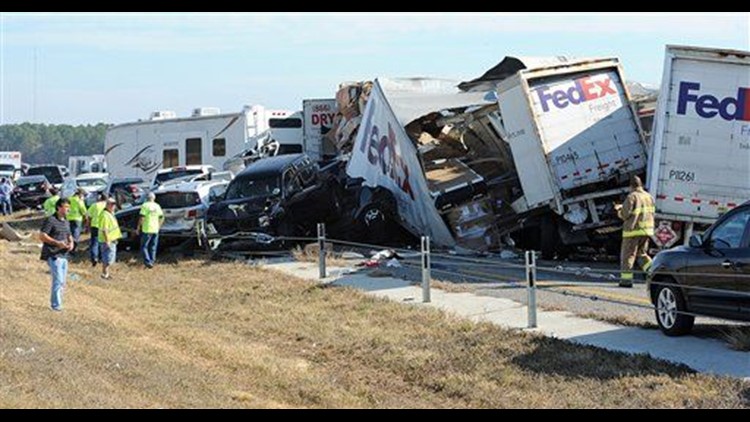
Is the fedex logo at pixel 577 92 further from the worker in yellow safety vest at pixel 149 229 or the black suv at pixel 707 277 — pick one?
the worker in yellow safety vest at pixel 149 229

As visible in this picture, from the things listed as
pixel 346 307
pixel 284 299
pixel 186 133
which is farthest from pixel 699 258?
pixel 186 133

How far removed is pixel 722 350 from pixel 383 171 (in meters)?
13.3

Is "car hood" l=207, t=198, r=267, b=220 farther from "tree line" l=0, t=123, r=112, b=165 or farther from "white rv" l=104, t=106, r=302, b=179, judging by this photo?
"tree line" l=0, t=123, r=112, b=165

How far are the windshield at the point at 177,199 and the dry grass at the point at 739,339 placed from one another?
15408 millimetres

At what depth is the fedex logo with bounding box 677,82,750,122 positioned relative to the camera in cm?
1656

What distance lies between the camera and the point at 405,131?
22.0m

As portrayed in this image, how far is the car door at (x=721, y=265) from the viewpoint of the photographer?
10.4 meters

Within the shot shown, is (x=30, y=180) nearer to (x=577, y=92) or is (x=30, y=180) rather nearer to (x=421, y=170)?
(x=421, y=170)

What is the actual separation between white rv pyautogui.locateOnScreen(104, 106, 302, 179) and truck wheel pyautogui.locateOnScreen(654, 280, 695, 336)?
79.5 ft

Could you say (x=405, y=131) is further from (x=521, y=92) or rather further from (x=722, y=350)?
(x=722, y=350)

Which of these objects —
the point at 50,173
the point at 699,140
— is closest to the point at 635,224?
the point at 699,140

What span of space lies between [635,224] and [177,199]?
12061 millimetres

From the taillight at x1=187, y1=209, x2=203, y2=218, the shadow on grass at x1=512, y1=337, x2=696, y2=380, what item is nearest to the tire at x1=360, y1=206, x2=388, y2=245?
the taillight at x1=187, y1=209, x2=203, y2=218

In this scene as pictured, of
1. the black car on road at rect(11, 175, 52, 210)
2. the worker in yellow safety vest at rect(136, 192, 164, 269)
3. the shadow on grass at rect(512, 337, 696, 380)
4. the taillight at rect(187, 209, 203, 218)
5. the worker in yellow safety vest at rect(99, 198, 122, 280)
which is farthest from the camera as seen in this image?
the black car on road at rect(11, 175, 52, 210)
